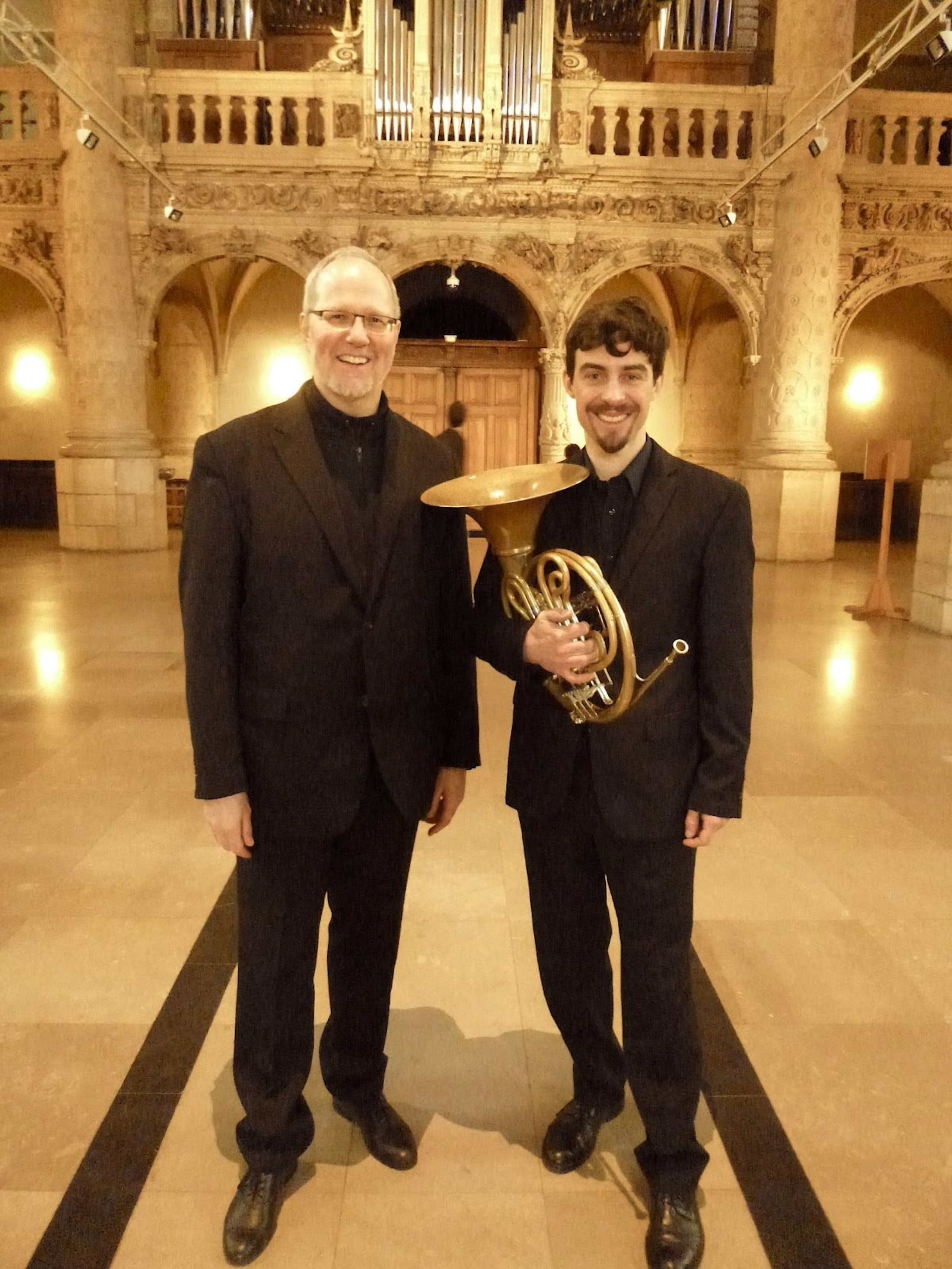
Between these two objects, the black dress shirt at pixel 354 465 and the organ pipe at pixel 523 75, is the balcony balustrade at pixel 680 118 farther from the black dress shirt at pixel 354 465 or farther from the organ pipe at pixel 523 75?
the black dress shirt at pixel 354 465

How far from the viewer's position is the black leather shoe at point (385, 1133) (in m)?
2.08

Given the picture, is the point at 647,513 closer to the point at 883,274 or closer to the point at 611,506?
the point at 611,506

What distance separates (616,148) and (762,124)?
1.77m

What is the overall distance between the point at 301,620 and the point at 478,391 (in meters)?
13.3

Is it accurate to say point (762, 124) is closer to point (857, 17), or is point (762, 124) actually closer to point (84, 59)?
point (857, 17)

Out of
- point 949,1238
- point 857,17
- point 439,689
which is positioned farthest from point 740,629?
point 857,17

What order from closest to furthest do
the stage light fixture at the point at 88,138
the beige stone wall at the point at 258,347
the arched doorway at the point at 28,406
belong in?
the stage light fixture at the point at 88,138, the beige stone wall at the point at 258,347, the arched doorway at the point at 28,406

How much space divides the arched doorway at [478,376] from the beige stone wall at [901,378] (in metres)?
5.38

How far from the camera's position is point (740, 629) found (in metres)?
1.79

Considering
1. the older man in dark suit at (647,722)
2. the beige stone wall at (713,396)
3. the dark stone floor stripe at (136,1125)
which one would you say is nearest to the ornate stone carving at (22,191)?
the beige stone wall at (713,396)

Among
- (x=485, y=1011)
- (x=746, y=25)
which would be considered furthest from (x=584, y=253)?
(x=485, y=1011)

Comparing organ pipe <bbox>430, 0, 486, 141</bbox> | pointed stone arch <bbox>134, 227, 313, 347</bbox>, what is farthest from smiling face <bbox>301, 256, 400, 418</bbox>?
organ pipe <bbox>430, 0, 486, 141</bbox>

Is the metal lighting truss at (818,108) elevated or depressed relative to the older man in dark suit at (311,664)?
elevated

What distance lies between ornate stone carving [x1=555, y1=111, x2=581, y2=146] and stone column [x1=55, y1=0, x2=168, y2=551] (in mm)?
5172
